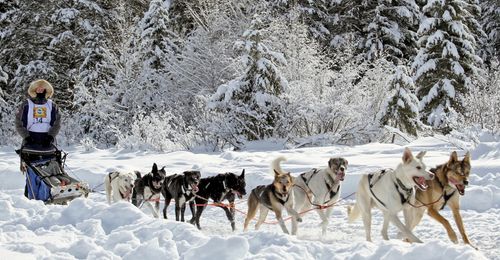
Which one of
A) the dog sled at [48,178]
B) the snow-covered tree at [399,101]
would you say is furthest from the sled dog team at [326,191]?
the snow-covered tree at [399,101]

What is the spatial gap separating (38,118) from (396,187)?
444 cm

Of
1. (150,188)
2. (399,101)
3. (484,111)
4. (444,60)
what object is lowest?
(150,188)

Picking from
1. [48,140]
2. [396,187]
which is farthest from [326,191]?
[48,140]

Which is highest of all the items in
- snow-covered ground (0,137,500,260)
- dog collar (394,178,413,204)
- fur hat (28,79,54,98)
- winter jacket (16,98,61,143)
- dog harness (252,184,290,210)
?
fur hat (28,79,54,98)

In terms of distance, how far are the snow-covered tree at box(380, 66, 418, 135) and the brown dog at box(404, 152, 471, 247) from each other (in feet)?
32.5

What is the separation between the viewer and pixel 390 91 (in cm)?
1645

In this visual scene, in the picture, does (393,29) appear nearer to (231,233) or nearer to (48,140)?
(231,233)

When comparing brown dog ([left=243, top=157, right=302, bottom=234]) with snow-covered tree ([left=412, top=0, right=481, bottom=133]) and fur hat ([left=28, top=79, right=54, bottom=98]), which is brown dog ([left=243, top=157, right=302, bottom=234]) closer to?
fur hat ([left=28, top=79, right=54, bottom=98])

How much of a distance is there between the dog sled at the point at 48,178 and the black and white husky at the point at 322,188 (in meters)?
2.66

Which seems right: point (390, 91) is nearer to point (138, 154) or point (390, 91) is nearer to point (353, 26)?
point (138, 154)

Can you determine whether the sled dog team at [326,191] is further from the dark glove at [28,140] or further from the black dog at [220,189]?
the dark glove at [28,140]

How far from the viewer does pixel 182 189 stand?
790cm

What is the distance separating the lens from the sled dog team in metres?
5.85

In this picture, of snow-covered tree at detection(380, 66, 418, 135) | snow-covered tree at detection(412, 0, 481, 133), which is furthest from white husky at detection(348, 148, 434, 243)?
snow-covered tree at detection(412, 0, 481, 133)
